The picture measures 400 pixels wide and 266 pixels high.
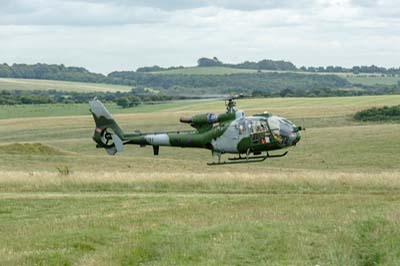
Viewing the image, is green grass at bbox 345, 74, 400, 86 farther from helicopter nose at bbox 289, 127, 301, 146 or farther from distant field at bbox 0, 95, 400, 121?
helicopter nose at bbox 289, 127, 301, 146

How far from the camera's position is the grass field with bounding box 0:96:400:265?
47.9ft

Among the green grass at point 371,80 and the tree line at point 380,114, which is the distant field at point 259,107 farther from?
the green grass at point 371,80

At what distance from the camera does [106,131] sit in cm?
3091

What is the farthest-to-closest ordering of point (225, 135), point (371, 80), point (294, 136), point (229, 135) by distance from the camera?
point (371, 80) < point (225, 135) < point (229, 135) < point (294, 136)

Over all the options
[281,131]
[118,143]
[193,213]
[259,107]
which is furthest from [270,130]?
[259,107]

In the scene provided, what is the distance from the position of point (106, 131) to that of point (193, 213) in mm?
10671

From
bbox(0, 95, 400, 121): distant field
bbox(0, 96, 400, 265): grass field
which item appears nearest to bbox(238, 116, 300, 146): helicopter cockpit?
bbox(0, 96, 400, 265): grass field

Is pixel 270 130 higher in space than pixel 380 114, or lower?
higher

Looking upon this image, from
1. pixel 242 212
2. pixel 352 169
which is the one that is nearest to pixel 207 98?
pixel 242 212

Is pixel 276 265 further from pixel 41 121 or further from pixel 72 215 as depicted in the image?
pixel 41 121

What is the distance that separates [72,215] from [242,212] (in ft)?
14.0

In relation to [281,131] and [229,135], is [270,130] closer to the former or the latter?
[281,131]

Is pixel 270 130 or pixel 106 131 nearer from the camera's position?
pixel 270 130

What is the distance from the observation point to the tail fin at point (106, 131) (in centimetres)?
3062
